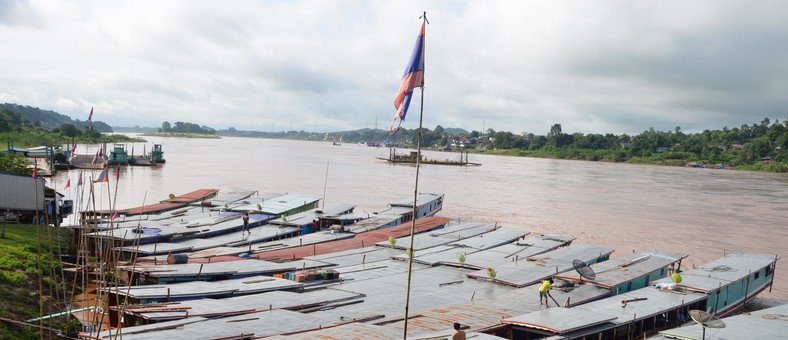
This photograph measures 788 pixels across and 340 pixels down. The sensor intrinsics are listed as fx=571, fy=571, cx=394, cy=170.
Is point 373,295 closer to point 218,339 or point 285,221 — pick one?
point 218,339

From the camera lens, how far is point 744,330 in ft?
37.1

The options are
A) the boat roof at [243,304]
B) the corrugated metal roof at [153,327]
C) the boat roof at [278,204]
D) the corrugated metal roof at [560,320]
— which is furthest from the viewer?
the boat roof at [278,204]

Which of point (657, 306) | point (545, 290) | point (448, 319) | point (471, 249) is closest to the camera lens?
point (448, 319)

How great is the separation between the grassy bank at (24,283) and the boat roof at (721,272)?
15.0 metres

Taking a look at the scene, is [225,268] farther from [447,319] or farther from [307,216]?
[307,216]

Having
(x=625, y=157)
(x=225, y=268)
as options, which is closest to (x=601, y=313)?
(x=225, y=268)

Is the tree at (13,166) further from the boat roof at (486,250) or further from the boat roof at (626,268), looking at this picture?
the boat roof at (626,268)

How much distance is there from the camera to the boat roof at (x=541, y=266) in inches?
626

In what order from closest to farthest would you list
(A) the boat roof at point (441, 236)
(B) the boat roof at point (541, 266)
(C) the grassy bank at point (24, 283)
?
(C) the grassy bank at point (24, 283) < (B) the boat roof at point (541, 266) < (A) the boat roof at point (441, 236)

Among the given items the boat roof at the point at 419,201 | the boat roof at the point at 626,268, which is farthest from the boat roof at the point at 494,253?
the boat roof at the point at 419,201

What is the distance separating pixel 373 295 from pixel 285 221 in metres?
11.6

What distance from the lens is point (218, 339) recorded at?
31.6 ft

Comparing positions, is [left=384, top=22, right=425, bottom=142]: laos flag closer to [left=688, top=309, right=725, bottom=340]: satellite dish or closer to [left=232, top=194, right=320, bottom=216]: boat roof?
[left=688, top=309, right=725, bottom=340]: satellite dish

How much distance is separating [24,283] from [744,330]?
1656cm
